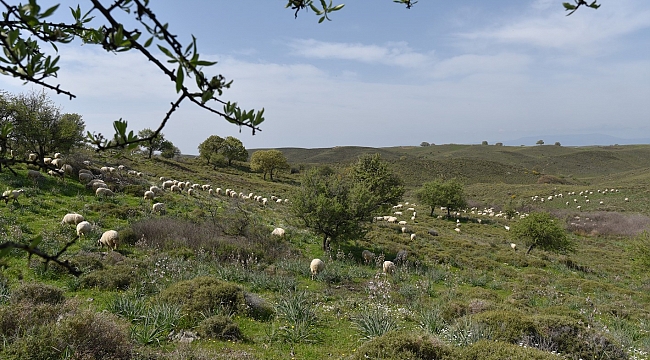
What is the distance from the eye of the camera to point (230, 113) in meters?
1.42

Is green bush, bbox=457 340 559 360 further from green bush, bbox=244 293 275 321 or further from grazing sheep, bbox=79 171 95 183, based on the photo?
grazing sheep, bbox=79 171 95 183

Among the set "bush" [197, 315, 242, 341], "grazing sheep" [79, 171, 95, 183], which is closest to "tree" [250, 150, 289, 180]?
"grazing sheep" [79, 171, 95, 183]

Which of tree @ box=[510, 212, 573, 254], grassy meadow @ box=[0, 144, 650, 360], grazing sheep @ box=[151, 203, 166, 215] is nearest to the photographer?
grassy meadow @ box=[0, 144, 650, 360]

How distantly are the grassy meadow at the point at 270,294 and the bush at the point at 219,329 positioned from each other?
0.07ft

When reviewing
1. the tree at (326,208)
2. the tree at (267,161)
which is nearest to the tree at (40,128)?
the tree at (326,208)

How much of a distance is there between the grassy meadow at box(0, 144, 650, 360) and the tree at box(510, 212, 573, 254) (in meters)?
0.97

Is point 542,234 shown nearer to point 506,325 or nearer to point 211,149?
point 506,325

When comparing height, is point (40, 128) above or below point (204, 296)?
above

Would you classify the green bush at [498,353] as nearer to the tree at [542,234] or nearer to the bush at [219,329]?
the bush at [219,329]

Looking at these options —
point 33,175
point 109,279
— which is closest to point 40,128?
point 33,175

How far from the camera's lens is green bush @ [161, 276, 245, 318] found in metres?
7.01

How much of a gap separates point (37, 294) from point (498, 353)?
299 inches

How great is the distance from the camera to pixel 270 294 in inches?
358

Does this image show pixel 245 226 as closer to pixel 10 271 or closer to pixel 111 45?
pixel 10 271
